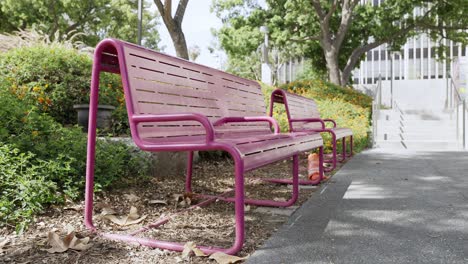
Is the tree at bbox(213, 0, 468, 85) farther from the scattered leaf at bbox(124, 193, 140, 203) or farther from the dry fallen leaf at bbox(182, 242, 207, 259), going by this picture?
the dry fallen leaf at bbox(182, 242, 207, 259)

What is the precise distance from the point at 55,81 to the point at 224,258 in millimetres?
4674

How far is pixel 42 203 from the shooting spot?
3.02 m

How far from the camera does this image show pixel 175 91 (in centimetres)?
293

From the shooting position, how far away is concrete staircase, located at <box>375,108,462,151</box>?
11.5 m

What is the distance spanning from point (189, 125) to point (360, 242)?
4.83ft

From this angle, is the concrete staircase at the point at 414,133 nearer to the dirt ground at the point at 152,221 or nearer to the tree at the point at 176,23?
the tree at the point at 176,23

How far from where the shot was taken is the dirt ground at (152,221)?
2.23m

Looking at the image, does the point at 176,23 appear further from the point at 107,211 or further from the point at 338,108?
the point at 107,211

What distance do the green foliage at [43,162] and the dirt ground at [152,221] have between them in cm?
13

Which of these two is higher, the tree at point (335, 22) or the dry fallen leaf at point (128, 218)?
the tree at point (335, 22)

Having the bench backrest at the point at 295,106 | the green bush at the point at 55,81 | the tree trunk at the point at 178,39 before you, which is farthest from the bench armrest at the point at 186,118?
the tree trunk at the point at 178,39

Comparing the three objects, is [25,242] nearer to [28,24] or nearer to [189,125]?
[189,125]

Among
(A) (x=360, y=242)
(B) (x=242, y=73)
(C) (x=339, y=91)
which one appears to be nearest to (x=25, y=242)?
(A) (x=360, y=242)

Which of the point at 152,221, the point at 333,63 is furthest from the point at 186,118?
the point at 333,63
